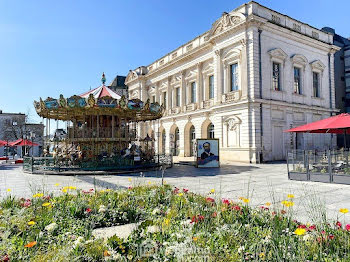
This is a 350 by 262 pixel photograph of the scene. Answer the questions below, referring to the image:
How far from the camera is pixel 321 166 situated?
10.6 metres

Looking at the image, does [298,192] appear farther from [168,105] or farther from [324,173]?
[168,105]

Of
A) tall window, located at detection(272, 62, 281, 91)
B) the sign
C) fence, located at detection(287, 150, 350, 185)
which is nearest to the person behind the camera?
fence, located at detection(287, 150, 350, 185)

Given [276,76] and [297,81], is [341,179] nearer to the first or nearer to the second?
[276,76]

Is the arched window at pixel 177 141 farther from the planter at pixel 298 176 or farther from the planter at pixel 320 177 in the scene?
the planter at pixel 320 177

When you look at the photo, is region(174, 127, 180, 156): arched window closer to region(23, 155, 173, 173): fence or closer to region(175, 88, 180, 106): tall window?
region(175, 88, 180, 106): tall window

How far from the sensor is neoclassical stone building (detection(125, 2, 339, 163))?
21703 mm

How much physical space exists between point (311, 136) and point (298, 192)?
1968cm

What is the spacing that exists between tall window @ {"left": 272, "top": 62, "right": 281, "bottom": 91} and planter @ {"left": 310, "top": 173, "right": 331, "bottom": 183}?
47.8 ft

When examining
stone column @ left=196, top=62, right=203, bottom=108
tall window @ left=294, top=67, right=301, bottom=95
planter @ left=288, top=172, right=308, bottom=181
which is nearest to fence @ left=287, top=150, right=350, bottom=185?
planter @ left=288, top=172, right=308, bottom=181

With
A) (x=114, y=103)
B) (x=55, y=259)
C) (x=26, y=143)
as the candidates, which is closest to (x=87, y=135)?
(x=114, y=103)

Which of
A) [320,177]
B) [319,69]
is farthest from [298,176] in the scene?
[319,69]

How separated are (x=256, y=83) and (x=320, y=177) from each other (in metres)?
12.8

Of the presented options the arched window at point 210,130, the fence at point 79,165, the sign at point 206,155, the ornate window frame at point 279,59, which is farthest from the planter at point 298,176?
the arched window at point 210,130

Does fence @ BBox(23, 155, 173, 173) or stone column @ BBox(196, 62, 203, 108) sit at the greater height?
stone column @ BBox(196, 62, 203, 108)
